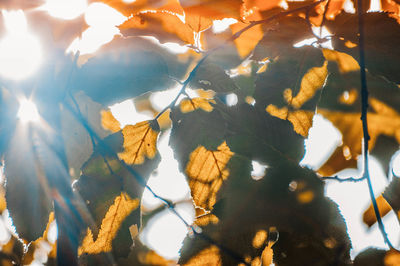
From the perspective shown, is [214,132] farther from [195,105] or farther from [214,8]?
[214,8]

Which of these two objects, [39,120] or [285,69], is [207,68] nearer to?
[285,69]

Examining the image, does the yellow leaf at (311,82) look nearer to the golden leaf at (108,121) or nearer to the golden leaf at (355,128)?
the golden leaf at (355,128)

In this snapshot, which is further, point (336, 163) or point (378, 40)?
point (336, 163)

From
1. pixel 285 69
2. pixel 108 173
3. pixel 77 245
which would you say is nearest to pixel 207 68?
pixel 285 69

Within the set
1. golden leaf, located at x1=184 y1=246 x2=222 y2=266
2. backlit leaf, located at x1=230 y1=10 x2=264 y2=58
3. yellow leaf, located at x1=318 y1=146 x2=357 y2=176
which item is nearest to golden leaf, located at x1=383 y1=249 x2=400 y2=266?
yellow leaf, located at x1=318 y1=146 x2=357 y2=176

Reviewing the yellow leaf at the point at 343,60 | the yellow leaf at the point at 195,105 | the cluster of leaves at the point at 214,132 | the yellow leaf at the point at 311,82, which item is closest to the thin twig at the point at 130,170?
the cluster of leaves at the point at 214,132

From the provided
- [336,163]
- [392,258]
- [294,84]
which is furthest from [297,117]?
[392,258]

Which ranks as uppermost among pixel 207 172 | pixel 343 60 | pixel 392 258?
pixel 343 60
